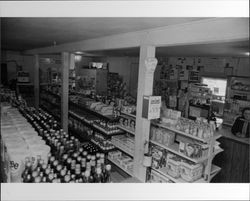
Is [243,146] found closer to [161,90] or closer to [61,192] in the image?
[61,192]

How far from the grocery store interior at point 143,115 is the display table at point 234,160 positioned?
0.02 meters

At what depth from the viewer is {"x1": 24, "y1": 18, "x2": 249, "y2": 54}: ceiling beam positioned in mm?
1969

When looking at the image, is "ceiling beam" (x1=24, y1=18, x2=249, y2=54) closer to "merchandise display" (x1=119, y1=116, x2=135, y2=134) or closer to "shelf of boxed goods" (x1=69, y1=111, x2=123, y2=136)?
"merchandise display" (x1=119, y1=116, x2=135, y2=134)

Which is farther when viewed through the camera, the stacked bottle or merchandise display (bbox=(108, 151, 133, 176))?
merchandise display (bbox=(108, 151, 133, 176))

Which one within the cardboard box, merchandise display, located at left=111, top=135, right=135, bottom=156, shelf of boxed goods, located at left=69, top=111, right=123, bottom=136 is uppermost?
the cardboard box

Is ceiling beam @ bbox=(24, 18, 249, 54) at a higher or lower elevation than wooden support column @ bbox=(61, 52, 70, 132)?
higher

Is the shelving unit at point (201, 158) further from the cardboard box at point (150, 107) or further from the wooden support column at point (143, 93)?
the cardboard box at point (150, 107)

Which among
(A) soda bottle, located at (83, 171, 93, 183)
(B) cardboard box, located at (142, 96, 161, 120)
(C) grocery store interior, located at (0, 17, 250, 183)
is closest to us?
(A) soda bottle, located at (83, 171, 93, 183)

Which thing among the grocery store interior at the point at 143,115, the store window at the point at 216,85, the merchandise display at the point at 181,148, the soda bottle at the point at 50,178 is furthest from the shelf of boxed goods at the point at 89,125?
the store window at the point at 216,85

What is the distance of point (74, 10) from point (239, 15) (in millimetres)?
1257

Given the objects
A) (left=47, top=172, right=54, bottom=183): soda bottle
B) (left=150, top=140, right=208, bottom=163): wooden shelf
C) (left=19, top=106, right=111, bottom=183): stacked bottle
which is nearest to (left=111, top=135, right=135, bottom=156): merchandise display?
(left=150, top=140, right=208, bottom=163): wooden shelf

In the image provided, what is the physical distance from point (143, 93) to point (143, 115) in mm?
304

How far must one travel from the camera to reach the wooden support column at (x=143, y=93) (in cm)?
292

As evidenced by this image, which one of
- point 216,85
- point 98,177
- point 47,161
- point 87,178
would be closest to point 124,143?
point 98,177
